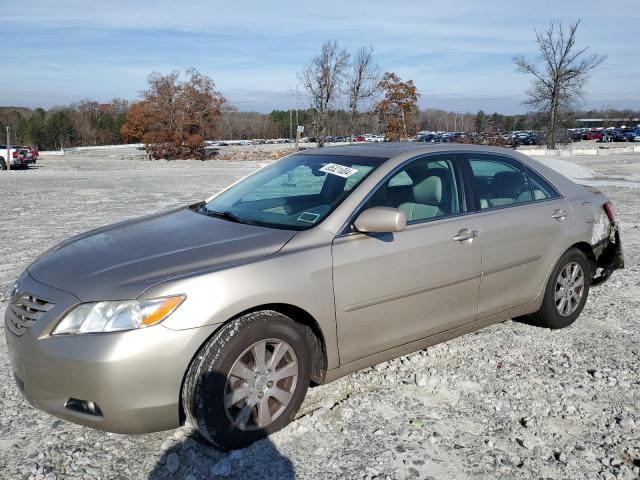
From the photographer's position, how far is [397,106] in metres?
49.2

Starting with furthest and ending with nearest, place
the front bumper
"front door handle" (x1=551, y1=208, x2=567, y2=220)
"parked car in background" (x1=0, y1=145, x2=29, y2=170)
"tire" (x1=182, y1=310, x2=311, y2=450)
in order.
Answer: "parked car in background" (x1=0, y1=145, x2=29, y2=170) < "front door handle" (x1=551, y1=208, x2=567, y2=220) < "tire" (x1=182, y1=310, x2=311, y2=450) < the front bumper

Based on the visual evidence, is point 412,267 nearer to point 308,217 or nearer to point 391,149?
point 308,217

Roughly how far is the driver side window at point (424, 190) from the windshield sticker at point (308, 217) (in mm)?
483

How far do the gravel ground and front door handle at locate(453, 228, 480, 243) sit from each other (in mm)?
985

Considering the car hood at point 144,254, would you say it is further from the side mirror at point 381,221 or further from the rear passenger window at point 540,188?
the rear passenger window at point 540,188

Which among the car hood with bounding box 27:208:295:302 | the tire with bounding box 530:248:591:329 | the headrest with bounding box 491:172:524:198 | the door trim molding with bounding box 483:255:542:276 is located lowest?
the tire with bounding box 530:248:591:329

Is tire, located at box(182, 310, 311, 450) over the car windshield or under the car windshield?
under

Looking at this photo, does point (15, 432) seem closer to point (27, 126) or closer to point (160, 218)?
point (160, 218)

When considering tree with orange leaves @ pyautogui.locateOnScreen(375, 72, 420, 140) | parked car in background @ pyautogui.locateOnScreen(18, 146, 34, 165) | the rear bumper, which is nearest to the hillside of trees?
tree with orange leaves @ pyautogui.locateOnScreen(375, 72, 420, 140)

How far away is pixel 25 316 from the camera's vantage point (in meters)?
3.11

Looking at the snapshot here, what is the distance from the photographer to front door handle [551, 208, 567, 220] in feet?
15.9

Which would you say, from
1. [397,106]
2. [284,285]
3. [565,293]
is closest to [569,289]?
[565,293]

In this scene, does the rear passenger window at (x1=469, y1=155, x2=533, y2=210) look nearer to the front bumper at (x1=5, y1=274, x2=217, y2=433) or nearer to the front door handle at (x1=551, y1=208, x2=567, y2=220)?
the front door handle at (x1=551, y1=208, x2=567, y2=220)

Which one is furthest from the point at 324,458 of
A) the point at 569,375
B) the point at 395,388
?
the point at 569,375
